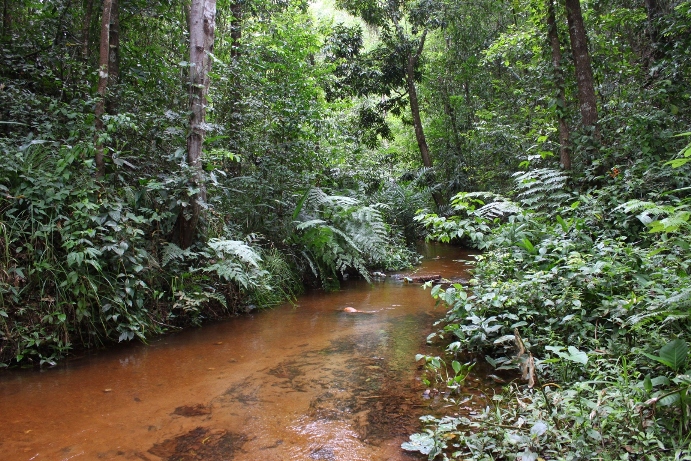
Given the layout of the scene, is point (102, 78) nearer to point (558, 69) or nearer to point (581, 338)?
point (581, 338)

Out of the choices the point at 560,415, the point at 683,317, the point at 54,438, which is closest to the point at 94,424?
the point at 54,438

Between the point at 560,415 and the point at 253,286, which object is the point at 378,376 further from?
the point at 253,286

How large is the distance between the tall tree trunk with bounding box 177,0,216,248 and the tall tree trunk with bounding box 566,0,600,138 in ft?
15.9

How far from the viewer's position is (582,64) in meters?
6.00

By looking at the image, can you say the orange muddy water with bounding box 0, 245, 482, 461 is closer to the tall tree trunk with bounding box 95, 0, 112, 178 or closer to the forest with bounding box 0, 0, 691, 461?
the forest with bounding box 0, 0, 691, 461

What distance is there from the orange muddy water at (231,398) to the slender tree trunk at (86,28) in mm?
4310

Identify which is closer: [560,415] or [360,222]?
[560,415]

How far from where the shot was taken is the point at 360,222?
24.5 ft

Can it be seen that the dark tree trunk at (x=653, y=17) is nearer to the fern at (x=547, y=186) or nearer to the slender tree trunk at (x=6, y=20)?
the fern at (x=547, y=186)

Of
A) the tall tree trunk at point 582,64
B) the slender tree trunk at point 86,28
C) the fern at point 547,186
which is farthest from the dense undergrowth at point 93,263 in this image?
the tall tree trunk at point 582,64

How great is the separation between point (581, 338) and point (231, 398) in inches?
96.1

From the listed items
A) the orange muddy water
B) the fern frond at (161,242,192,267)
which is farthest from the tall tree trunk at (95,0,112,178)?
the orange muddy water

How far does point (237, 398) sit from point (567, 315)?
2394 mm

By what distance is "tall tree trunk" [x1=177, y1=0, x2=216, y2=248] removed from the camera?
16.2ft
